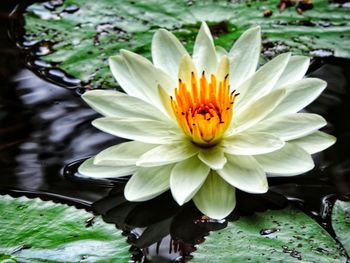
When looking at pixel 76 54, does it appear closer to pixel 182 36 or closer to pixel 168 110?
pixel 182 36

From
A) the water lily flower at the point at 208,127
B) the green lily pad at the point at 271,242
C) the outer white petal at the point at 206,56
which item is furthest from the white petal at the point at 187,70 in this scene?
the green lily pad at the point at 271,242

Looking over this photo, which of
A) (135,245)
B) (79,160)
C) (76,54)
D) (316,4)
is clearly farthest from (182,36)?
(135,245)

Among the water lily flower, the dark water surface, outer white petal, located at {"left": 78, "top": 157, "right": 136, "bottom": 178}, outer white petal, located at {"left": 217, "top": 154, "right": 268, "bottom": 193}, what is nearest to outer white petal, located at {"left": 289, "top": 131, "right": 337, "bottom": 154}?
the water lily flower

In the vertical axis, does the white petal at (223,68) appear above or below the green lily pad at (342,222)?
above

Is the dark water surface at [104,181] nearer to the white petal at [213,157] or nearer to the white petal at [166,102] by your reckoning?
the white petal at [213,157]

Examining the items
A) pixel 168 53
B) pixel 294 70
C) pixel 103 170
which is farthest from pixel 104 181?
pixel 294 70

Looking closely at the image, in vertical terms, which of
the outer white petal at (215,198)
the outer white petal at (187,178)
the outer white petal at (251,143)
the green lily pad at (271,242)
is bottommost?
the green lily pad at (271,242)
